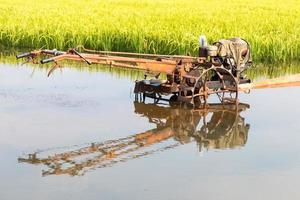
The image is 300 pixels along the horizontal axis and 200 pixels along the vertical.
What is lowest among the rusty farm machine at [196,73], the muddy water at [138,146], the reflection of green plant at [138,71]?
the muddy water at [138,146]

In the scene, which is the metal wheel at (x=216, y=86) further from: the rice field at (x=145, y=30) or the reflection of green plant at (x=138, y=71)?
the rice field at (x=145, y=30)

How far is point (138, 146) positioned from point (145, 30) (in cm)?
754

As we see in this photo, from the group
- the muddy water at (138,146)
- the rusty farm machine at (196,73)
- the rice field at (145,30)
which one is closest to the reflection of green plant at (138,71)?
the rice field at (145,30)

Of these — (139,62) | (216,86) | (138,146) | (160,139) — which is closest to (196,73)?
(216,86)

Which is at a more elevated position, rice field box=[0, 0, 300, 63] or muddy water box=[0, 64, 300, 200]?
rice field box=[0, 0, 300, 63]

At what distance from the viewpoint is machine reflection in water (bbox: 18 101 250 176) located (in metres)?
6.31

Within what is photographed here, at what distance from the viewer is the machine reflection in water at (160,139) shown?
631cm

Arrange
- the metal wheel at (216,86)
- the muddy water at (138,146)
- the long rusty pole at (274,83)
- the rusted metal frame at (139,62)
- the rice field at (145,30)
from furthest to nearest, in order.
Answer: the rice field at (145,30), the long rusty pole at (274,83), the metal wheel at (216,86), the rusted metal frame at (139,62), the muddy water at (138,146)

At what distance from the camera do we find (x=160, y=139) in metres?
7.34

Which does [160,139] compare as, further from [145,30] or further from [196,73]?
[145,30]

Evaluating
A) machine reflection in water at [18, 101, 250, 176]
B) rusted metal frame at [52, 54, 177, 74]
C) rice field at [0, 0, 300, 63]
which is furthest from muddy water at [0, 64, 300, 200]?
rice field at [0, 0, 300, 63]

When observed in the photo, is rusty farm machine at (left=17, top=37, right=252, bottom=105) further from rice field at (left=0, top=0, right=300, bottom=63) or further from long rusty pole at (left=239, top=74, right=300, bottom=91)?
rice field at (left=0, top=0, right=300, bottom=63)

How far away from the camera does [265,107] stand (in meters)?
9.04

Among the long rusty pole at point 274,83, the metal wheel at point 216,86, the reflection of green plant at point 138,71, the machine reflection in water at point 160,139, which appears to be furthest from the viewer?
the reflection of green plant at point 138,71
